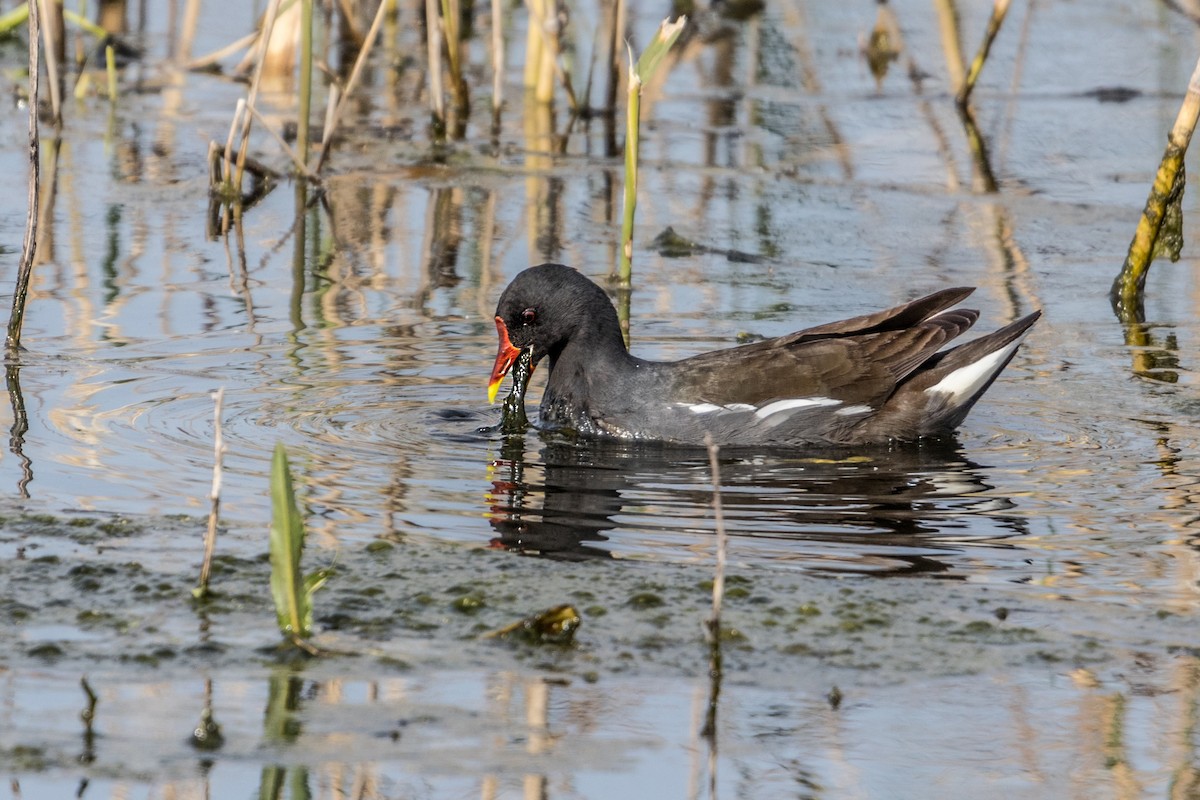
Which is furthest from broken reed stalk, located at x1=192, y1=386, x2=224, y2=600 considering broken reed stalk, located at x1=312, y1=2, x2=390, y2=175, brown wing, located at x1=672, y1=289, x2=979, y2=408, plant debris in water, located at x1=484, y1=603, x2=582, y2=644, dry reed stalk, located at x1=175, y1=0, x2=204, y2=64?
dry reed stalk, located at x1=175, y1=0, x2=204, y2=64

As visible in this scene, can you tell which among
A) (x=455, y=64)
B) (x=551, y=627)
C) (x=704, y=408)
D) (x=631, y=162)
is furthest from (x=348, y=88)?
(x=551, y=627)

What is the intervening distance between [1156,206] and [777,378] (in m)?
2.16

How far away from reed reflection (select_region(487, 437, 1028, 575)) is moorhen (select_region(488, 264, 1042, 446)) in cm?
10

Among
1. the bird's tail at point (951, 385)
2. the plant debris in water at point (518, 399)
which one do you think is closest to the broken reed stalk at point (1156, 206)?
the bird's tail at point (951, 385)

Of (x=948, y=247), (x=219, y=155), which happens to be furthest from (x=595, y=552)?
(x=219, y=155)

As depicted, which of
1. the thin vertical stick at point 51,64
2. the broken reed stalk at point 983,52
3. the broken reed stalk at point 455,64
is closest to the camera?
the thin vertical stick at point 51,64

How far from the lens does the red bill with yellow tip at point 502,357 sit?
21.5 feet

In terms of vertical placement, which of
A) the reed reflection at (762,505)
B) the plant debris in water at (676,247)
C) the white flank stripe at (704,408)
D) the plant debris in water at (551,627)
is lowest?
the reed reflection at (762,505)

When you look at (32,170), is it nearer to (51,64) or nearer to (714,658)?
(714,658)

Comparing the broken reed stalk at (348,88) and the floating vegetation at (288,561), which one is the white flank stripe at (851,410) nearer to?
the floating vegetation at (288,561)

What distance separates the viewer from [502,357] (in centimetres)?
661

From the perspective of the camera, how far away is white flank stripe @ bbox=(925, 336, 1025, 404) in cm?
636

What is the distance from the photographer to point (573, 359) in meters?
6.59

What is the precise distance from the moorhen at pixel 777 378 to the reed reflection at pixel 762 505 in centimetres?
10
